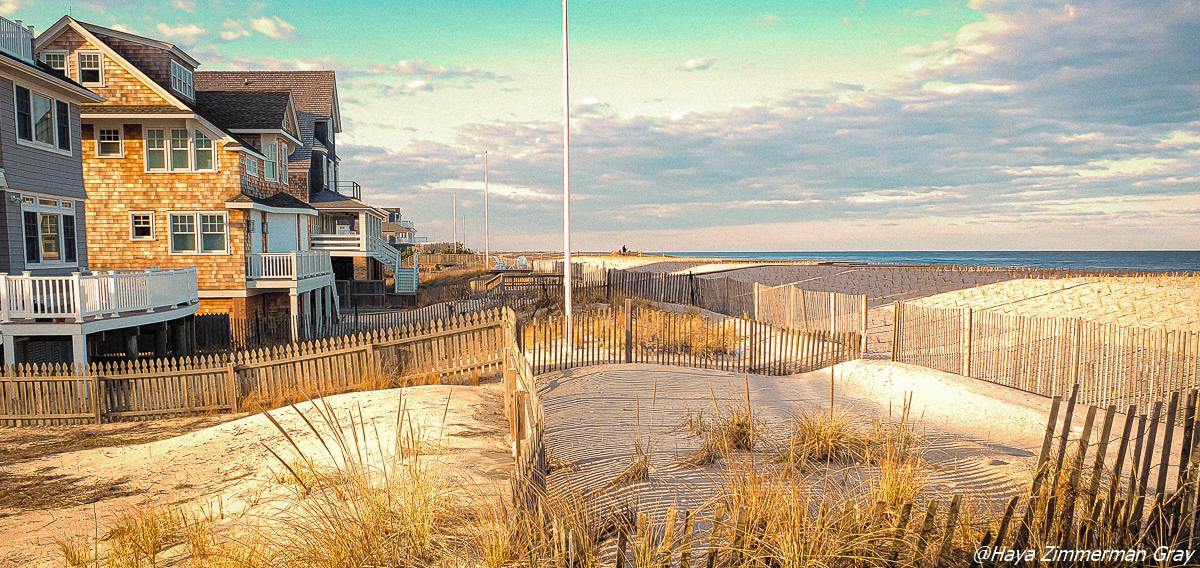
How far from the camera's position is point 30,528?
24.9ft

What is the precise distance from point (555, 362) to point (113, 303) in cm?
1034

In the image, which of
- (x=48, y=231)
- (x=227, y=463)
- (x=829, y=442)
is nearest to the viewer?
(x=829, y=442)

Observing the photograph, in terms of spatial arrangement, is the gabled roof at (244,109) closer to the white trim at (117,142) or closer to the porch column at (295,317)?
the white trim at (117,142)

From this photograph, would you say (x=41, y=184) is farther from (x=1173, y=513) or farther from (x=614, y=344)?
(x=1173, y=513)

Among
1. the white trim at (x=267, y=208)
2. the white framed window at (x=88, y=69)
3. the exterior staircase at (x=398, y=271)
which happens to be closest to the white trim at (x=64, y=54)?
the white framed window at (x=88, y=69)

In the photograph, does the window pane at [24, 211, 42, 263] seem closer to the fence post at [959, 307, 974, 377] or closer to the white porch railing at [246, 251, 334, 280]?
the white porch railing at [246, 251, 334, 280]

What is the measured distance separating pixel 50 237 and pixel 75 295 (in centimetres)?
511

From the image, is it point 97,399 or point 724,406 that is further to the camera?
point 97,399

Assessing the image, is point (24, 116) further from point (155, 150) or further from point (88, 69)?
point (88, 69)

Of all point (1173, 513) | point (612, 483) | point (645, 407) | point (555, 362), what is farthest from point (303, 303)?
point (1173, 513)

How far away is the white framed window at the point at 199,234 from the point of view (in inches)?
976

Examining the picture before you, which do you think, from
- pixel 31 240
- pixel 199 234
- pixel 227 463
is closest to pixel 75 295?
pixel 31 240

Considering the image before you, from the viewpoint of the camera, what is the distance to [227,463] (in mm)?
9875

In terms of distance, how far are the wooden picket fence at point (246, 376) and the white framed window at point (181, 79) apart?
50.1 feet
